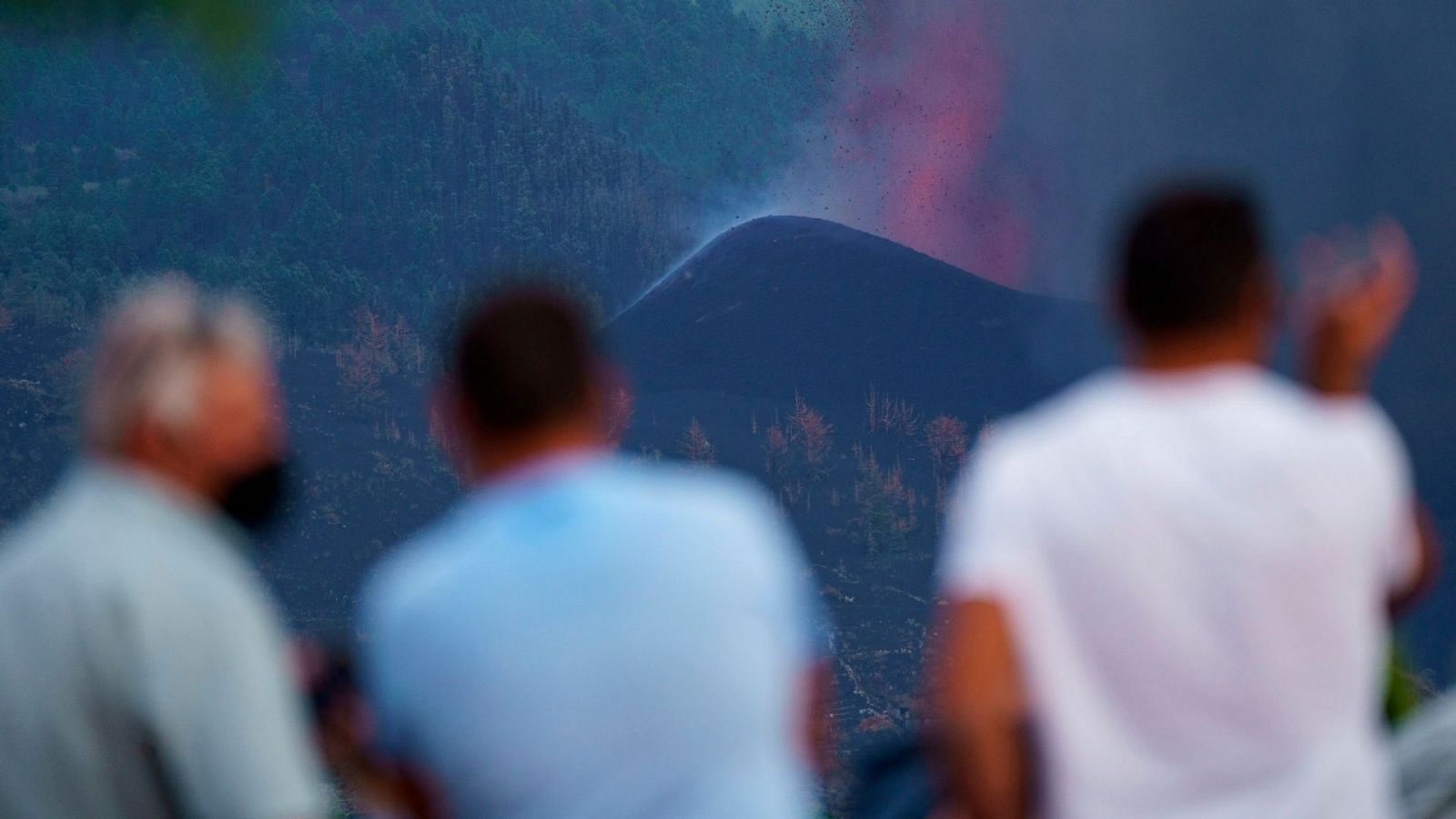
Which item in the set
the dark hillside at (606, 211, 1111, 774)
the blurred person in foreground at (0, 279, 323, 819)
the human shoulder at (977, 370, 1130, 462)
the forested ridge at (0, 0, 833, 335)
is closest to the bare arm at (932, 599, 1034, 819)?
the human shoulder at (977, 370, 1130, 462)

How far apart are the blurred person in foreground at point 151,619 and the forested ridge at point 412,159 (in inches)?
1342

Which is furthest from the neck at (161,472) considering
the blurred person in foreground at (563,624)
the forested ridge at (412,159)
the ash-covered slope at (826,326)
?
Answer: the ash-covered slope at (826,326)

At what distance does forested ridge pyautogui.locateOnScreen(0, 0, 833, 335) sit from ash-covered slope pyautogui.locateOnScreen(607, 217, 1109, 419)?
67.4 inches

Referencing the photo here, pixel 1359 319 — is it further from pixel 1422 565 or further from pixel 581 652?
pixel 581 652

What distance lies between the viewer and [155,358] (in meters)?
1.13

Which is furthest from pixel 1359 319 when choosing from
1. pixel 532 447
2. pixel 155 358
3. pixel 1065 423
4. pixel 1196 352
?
pixel 155 358

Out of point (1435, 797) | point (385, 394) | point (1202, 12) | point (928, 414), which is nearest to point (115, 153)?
point (385, 394)

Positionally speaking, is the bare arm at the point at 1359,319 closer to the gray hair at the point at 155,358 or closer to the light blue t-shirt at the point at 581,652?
the light blue t-shirt at the point at 581,652

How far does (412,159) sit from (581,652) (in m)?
37.7

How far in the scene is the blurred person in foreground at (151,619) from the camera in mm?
1113

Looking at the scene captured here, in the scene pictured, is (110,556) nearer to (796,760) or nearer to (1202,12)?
(796,760)

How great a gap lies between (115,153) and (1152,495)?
49278mm

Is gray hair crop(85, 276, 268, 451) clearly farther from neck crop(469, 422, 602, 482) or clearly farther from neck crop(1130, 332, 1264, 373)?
neck crop(1130, 332, 1264, 373)

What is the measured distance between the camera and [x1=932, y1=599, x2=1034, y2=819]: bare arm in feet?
3.73
